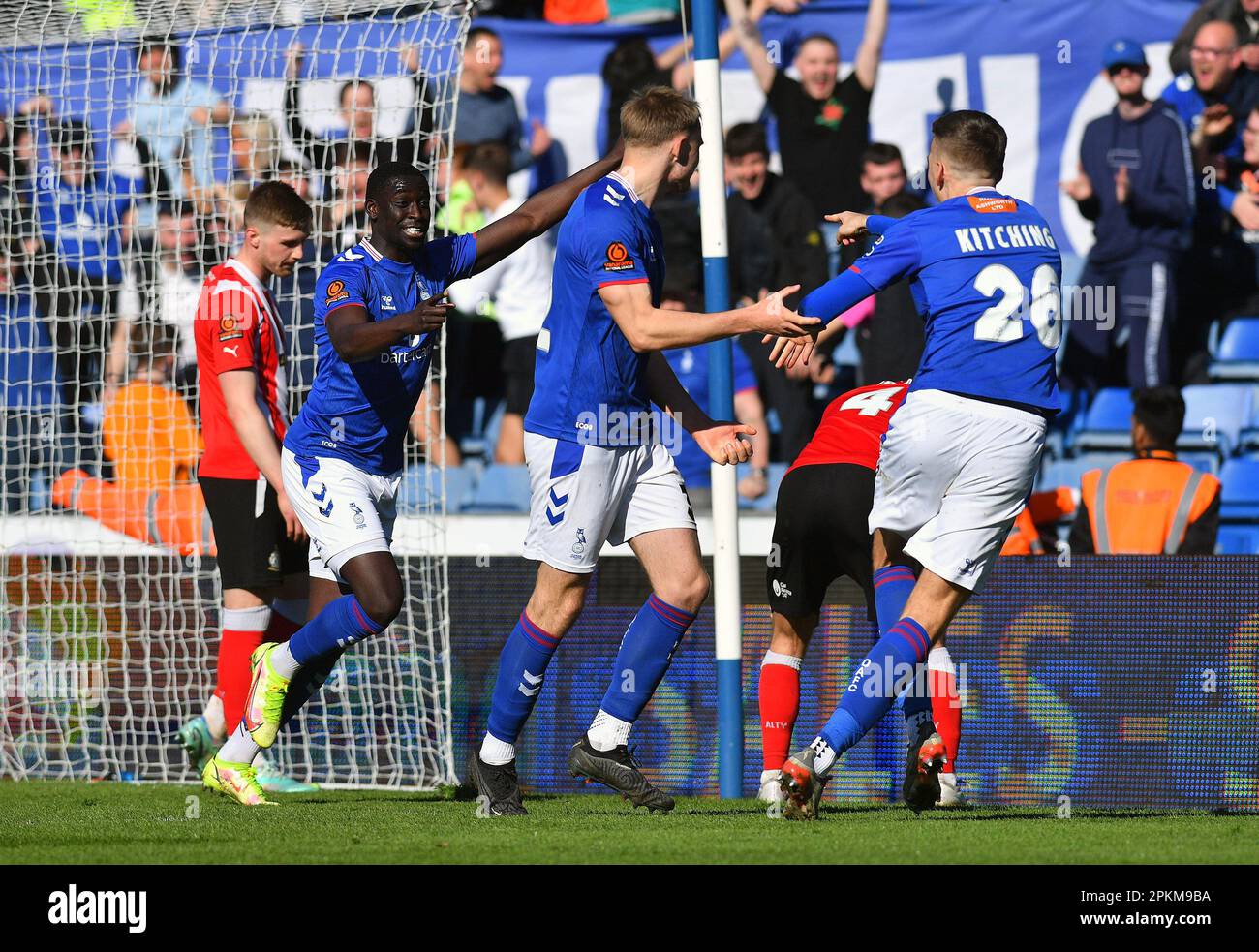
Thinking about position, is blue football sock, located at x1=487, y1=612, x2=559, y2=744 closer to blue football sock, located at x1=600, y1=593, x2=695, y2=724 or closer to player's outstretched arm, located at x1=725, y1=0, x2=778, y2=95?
blue football sock, located at x1=600, y1=593, x2=695, y2=724

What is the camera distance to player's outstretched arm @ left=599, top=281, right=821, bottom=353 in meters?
5.26

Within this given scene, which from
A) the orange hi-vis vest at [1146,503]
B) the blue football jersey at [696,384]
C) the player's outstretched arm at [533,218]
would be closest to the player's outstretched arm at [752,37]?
the blue football jersey at [696,384]

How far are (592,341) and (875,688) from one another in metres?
1.44

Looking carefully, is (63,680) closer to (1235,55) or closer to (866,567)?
(866,567)

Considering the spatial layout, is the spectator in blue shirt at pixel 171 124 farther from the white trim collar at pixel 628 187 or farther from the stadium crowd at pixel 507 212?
the white trim collar at pixel 628 187

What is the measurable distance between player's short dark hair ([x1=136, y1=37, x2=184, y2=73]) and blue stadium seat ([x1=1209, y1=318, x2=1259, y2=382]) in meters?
6.13

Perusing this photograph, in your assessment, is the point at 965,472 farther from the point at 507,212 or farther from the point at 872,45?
the point at 872,45

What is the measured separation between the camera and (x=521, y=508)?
35.1ft

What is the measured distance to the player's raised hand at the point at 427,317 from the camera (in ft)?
17.5

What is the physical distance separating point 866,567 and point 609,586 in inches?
52.5

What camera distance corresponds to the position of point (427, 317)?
535 cm

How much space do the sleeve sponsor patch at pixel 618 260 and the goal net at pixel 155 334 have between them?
2297mm

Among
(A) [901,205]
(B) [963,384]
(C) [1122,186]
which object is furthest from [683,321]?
(C) [1122,186]
